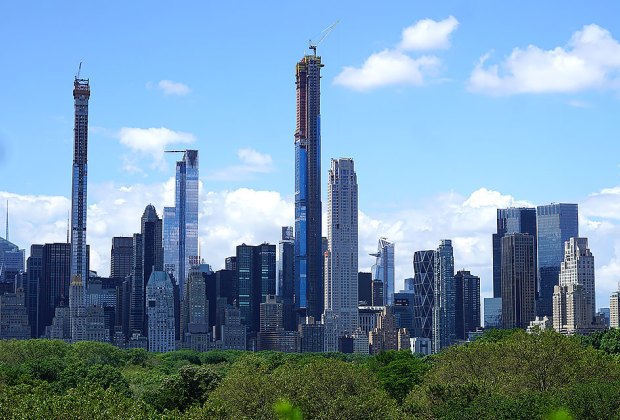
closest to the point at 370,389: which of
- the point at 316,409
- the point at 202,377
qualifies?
the point at 316,409

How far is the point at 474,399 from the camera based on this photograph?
69250 millimetres

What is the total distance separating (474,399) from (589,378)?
15643 mm

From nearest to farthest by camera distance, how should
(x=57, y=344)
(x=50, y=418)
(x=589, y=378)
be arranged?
(x=50, y=418), (x=589, y=378), (x=57, y=344)

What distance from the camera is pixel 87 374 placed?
12119 cm

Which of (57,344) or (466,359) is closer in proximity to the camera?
(466,359)

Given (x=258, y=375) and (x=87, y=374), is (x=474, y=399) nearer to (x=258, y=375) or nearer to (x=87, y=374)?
(x=258, y=375)

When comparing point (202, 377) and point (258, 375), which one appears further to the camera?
point (202, 377)

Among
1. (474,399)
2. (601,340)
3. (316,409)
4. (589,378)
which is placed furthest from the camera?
(601,340)

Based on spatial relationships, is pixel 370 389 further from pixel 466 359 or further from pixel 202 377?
pixel 202 377

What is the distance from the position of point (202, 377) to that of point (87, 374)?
65.8 feet

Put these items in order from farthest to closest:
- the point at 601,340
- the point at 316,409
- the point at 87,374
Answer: the point at 601,340 < the point at 87,374 < the point at 316,409

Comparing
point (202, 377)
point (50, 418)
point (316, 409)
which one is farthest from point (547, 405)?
point (202, 377)

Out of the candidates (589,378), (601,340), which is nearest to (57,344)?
(601,340)

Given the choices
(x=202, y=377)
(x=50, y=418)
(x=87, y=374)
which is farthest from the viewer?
(x=87, y=374)
